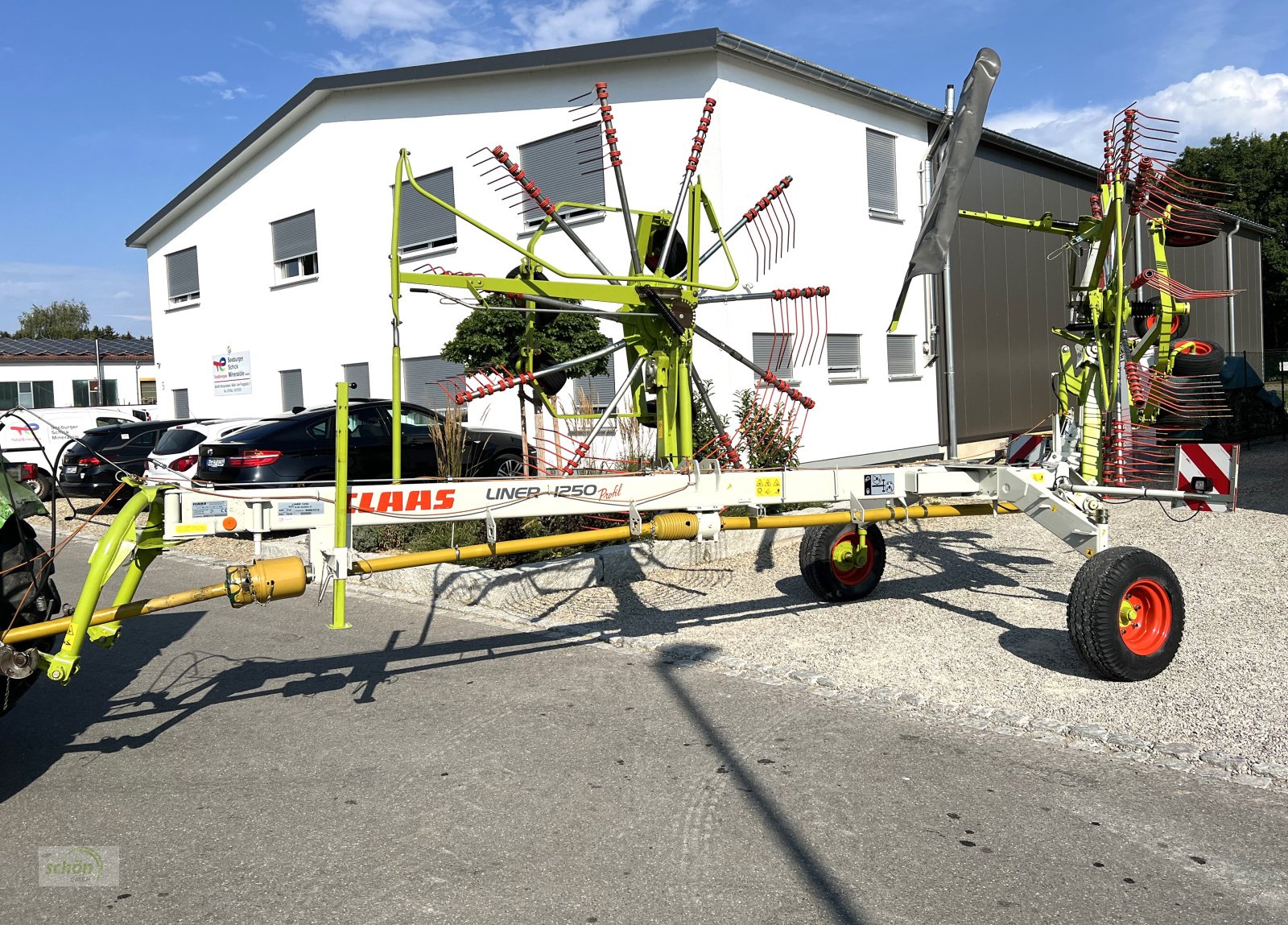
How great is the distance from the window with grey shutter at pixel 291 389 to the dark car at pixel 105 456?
451cm

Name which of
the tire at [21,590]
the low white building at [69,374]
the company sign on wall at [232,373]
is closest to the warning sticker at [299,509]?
the tire at [21,590]

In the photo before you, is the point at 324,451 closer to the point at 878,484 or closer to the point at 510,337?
the point at 510,337

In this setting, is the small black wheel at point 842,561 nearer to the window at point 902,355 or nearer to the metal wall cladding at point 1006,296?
the window at point 902,355

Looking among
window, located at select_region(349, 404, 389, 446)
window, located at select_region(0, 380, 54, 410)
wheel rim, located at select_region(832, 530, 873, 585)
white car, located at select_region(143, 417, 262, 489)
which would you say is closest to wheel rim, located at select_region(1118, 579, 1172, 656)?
wheel rim, located at select_region(832, 530, 873, 585)

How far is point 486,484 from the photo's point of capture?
4.81 m

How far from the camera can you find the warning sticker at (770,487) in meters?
5.39

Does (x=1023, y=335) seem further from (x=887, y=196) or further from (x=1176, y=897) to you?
(x=1176, y=897)

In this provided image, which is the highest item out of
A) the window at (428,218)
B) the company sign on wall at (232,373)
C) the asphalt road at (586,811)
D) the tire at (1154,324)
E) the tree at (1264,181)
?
the tree at (1264,181)

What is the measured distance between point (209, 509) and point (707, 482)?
2.39m

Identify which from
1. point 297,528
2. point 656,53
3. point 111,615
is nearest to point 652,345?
point 297,528

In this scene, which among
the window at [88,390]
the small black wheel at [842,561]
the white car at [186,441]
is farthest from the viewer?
the window at [88,390]

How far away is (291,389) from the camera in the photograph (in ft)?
66.1

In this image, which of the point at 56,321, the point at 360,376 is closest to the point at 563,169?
the point at 360,376

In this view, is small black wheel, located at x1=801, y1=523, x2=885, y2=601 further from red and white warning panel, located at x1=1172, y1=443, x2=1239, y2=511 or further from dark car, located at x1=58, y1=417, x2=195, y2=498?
dark car, located at x1=58, y1=417, x2=195, y2=498
